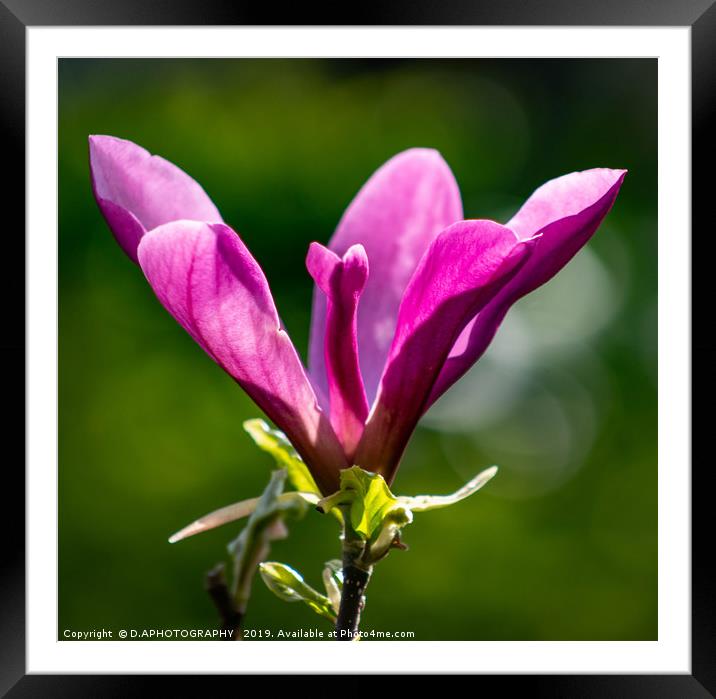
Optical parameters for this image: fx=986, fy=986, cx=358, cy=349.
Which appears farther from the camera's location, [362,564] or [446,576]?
[446,576]

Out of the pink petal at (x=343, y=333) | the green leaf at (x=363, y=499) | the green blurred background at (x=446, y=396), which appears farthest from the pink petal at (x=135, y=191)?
the green blurred background at (x=446, y=396)

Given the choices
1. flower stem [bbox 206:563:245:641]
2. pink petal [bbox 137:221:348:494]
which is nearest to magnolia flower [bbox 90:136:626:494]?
pink petal [bbox 137:221:348:494]

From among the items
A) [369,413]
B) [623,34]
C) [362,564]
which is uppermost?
[623,34]

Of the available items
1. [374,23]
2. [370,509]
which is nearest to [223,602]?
[370,509]

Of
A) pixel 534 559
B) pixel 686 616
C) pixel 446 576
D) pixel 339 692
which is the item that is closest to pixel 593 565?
pixel 534 559

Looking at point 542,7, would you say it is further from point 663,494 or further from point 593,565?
point 593,565

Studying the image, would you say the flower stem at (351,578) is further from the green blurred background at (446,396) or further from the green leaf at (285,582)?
the green blurred background at (446,396)
